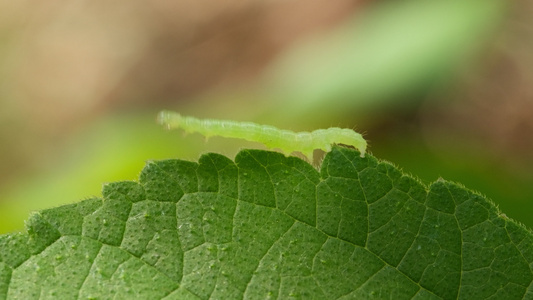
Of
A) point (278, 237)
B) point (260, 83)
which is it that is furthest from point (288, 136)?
point (260, 83)

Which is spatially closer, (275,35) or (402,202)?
(402,202)

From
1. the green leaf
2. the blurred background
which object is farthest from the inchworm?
the blurred background

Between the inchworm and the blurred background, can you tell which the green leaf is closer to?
the inchworm

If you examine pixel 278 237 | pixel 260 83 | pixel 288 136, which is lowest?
pixel 278 237

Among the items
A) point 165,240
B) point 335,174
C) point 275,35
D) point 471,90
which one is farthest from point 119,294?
point 275,35

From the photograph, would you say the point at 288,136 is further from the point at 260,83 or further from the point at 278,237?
the point at 260,83

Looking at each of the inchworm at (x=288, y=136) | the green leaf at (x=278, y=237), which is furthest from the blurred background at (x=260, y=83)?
the green leaf at (x=278, y=237)

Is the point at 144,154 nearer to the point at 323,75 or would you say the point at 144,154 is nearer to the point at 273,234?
the point at 323,75
